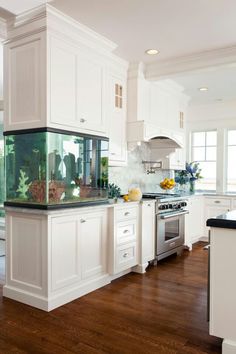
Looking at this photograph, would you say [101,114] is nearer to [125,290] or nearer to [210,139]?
[125,290]

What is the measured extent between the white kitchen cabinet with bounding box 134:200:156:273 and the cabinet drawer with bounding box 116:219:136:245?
128mm

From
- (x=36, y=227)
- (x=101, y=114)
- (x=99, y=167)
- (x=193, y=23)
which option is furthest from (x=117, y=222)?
(x=193, y=23)

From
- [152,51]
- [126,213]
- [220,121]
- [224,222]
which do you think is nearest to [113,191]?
[126,213]

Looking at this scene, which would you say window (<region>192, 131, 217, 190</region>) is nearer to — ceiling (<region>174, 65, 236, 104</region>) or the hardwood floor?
ceiling (<region>174, 65, 236, 104</region>)

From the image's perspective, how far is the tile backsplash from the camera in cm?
464

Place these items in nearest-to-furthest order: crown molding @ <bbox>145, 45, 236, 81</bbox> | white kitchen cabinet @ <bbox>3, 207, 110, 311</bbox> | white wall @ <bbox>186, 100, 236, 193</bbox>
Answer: white kitchen cabinet @ <bbox>3, 207, 110, 311</bbox> < crown molding @ <bbox>145, 45, 236, 81</bbox> < white wall @ <bbox>186, 100, 236, 193</bbox>

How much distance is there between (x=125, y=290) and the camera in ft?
11.3

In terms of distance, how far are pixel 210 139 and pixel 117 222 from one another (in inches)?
140

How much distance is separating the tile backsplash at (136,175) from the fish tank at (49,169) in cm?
116

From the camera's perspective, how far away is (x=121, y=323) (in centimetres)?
268

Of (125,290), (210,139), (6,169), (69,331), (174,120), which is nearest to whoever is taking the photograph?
(69,331)

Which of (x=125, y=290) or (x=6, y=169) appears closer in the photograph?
(x=6, y=169)

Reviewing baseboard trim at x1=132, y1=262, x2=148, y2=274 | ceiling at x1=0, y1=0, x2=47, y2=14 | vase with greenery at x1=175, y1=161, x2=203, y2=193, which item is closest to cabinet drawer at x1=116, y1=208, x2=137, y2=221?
baseboard trim at x1=132, y1=262, x2=148, y2=274

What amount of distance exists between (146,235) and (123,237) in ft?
1.54
